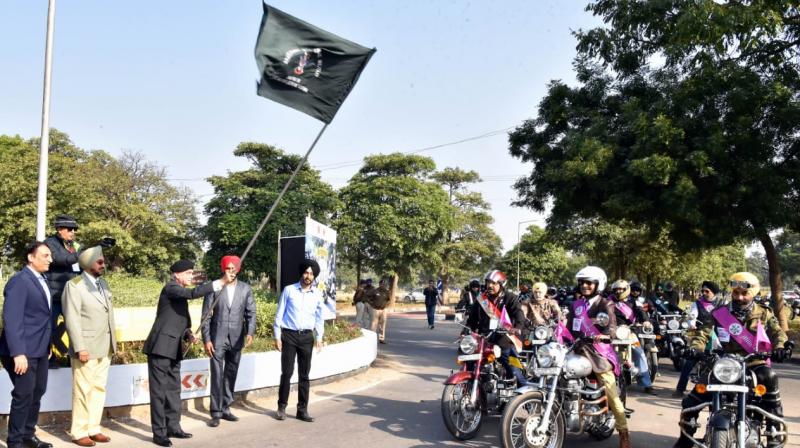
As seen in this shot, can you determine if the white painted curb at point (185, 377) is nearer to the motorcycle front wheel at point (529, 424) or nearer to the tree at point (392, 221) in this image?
the motorcycle front wheel at point (529, 424)

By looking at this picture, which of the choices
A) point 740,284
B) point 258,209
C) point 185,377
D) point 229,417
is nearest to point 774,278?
point 740,284

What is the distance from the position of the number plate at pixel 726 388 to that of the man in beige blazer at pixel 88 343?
5.34 meters

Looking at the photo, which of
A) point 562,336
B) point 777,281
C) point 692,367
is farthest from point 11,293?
point 777,281

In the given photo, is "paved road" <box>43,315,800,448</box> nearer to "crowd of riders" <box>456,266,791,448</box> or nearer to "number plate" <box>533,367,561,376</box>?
"crowd of riders" <box>456,266,791,448</box>

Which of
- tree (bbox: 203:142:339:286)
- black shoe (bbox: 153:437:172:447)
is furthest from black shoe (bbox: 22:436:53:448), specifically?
tree (bbox: 203:142:339:286)

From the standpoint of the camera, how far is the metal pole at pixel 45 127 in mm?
9473

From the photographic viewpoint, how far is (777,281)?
1706 cm

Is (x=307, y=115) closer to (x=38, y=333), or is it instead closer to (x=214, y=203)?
(x=38, y=333)

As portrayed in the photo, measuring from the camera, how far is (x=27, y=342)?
219 inches

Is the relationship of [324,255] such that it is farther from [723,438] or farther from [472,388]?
[723,438]

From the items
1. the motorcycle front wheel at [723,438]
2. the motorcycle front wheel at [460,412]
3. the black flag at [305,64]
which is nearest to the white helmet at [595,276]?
the motorcycle front wheel at [460,412]

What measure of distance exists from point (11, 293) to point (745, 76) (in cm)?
1371

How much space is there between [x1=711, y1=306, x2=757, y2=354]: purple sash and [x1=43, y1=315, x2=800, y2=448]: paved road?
4.99 ft

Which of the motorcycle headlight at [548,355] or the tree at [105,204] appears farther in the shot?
the tree at [105,204]
